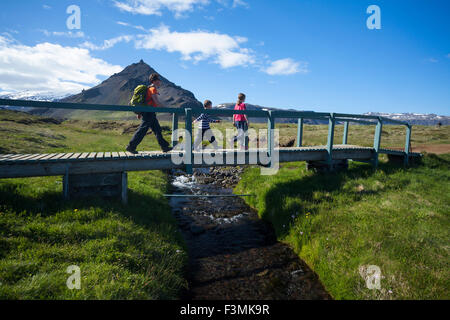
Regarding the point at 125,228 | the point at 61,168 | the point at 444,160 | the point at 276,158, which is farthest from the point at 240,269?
the point at 444,160

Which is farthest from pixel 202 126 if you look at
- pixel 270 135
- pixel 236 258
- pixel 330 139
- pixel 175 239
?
pixel 330 139

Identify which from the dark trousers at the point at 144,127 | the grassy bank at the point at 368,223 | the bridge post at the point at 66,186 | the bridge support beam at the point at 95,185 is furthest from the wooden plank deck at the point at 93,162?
the grassy bank at the point at 368,223

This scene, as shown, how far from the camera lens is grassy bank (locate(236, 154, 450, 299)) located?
5.60 metres

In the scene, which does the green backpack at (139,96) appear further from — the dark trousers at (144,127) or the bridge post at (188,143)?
the bridge post at (188,143)

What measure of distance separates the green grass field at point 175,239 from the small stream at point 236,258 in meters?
0.43

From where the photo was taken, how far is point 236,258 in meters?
7.59

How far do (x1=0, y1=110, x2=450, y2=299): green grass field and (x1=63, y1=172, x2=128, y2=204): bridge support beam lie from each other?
40 centimetres

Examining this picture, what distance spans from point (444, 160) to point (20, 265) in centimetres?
1849

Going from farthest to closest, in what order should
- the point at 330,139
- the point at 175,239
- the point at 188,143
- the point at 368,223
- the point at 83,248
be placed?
the point at 330,139 < the point at 188,143 < the point at 175,239 < the point at 368,223 < the point at 83,248

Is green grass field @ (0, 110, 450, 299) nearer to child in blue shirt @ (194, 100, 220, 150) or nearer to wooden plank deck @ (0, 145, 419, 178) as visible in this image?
wooden plank deck @ (0, 145, 419, 178)

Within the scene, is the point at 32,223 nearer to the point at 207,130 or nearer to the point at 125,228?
the point at 125,228

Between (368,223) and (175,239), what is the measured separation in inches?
237

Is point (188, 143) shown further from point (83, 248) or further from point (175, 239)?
point (83, 248)

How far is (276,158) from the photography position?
9695 millimetres
